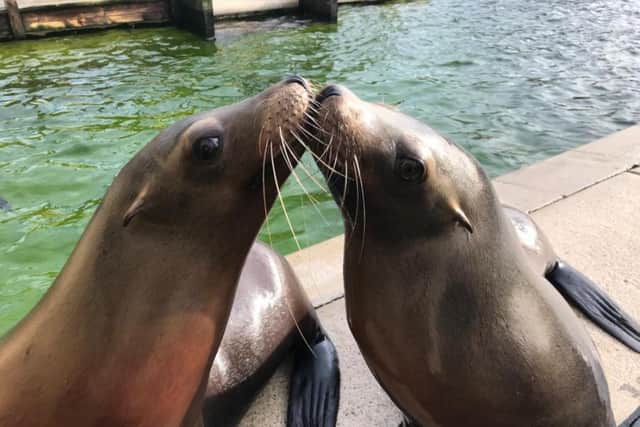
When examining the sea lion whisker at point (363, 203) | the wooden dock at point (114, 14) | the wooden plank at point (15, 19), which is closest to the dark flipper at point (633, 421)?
the sea lion whisker at point (363, 203)

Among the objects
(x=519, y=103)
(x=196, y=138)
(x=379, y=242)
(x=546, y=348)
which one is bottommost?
(x=519, y=103)

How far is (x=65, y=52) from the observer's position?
1220 centimetres

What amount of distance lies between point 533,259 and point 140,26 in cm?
1270

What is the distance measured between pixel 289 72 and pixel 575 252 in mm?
7986

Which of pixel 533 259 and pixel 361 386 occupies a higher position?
pixel 533 259

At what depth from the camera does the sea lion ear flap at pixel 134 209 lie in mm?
1841

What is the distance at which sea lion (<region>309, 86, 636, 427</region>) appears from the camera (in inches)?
76.4

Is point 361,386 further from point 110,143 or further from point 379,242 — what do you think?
point 110,143

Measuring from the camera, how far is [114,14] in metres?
13.6

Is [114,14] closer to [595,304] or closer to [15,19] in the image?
[15,19]

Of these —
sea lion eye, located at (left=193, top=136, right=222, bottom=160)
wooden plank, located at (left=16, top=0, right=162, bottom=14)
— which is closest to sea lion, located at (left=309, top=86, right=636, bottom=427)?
sea lion eye, located at (left=193, top=136, right=222, bottom=160)

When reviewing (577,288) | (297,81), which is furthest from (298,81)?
(577,288)

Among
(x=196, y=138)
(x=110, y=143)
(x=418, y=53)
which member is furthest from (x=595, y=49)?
(x=196, y=138)

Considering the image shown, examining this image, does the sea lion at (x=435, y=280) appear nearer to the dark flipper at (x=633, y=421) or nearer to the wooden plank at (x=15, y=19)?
the dark flipper at (x=633, y=421)
